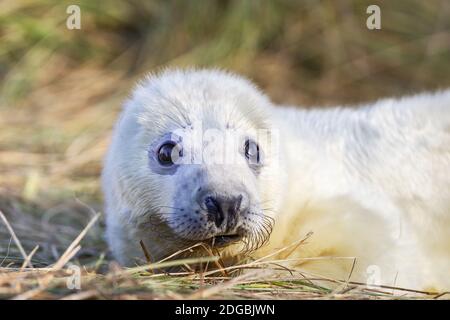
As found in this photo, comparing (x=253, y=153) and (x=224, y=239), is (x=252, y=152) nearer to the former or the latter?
(x=253, y=153)

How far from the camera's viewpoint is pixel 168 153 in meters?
3.50

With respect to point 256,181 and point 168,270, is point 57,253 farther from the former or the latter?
point 256,181

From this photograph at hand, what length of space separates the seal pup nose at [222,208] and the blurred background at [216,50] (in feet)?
11.1

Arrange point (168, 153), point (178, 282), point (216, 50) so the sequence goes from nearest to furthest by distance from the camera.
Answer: point (178, 282), point (168, 153), point (216, 50)

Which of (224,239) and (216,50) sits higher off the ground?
(216,50)

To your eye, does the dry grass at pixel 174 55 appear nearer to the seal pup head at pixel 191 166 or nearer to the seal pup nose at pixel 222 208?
the seal pup head at pixel 191 166

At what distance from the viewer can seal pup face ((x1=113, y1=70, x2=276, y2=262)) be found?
3.21 metres

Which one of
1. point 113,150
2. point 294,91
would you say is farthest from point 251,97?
point 294,91

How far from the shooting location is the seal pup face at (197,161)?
126 inches

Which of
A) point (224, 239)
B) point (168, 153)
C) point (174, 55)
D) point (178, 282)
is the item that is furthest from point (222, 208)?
point (174, 55)

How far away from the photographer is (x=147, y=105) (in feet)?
12.1

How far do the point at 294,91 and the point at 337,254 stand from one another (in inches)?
154

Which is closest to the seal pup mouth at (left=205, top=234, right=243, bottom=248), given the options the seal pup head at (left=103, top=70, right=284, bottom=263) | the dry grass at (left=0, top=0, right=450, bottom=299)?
the seal pup head at (left=103, top=70, right=284, bottom=263)

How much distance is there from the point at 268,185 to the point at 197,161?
41 cm
